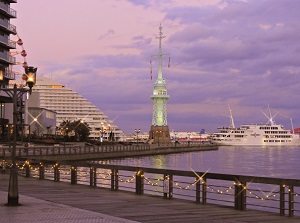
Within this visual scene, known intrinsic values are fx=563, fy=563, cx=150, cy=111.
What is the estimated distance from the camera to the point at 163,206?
19.6 meters

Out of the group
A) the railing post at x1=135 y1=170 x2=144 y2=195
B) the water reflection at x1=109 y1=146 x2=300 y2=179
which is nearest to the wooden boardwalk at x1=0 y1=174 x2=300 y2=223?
the railing post at x1=135 y1=170 x2=144 y2=195

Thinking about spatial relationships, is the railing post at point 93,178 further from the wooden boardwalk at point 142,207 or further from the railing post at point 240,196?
the railing post at point 240,196

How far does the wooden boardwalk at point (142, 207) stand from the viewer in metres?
16.9

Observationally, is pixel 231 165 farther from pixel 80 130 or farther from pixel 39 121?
pixel 80 130

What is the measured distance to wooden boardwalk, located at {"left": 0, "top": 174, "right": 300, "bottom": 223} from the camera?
1688cm

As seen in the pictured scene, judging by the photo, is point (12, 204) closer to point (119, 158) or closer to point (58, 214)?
point (58, 214)

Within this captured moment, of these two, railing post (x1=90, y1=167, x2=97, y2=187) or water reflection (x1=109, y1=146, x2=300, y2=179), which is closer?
railing post (x1=90, y1=167, x2=97, y2=187)

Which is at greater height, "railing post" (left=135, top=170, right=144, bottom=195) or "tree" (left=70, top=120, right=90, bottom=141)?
"tree" (left=70, top=120, right=90, bottom=141)

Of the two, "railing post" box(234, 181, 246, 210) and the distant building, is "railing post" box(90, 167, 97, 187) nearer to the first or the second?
"railing post" box(234, 181, 246, 210)

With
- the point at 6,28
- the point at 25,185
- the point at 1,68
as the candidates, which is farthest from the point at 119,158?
the point at 1,68

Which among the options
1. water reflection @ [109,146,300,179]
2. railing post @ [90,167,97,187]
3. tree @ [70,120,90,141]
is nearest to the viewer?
railing post @ [90,167,97,187]

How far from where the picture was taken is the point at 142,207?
19.2 metres

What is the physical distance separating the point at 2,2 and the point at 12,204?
86824 millimetres

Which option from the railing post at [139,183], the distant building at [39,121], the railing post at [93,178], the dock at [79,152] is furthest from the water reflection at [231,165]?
the railing post at [139,183]
